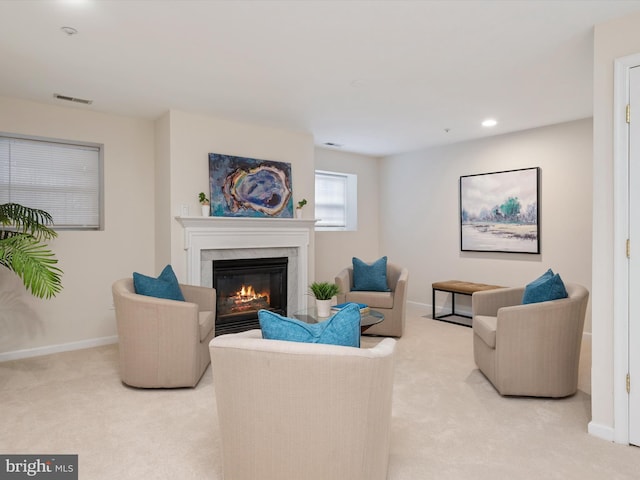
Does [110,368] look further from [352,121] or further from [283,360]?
[352,121]

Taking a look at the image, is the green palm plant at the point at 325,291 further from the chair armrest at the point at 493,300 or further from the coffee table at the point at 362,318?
the chair armrest at the point at 493,300

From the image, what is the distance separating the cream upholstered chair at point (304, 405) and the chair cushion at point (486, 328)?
5.49ft

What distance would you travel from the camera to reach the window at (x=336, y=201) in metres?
6.34

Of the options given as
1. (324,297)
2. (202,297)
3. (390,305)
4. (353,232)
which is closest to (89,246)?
(202,297)

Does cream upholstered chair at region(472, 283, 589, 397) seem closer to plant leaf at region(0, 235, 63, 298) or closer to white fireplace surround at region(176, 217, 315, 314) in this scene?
white fireplace surround at region(176, 217, 315, 314)

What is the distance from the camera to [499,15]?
95.9 inches

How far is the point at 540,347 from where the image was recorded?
291 centimetres

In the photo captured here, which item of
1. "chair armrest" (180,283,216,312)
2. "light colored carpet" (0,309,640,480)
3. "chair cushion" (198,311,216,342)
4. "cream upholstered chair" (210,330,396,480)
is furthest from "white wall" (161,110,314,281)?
"cream upholstered chair" (210,330,396,480)

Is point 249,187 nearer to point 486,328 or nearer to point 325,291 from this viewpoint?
point 325,291

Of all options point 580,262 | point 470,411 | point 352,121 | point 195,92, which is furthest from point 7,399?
point 580,262

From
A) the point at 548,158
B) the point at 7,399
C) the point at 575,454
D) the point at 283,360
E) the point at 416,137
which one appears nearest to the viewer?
the point at 283,360

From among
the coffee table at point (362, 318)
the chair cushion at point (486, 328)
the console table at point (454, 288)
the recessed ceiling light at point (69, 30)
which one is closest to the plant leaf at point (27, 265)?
the recessed ceiling light at point (69, 30)

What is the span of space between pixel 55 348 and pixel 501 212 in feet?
17.3

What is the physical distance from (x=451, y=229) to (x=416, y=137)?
55.5 inches
